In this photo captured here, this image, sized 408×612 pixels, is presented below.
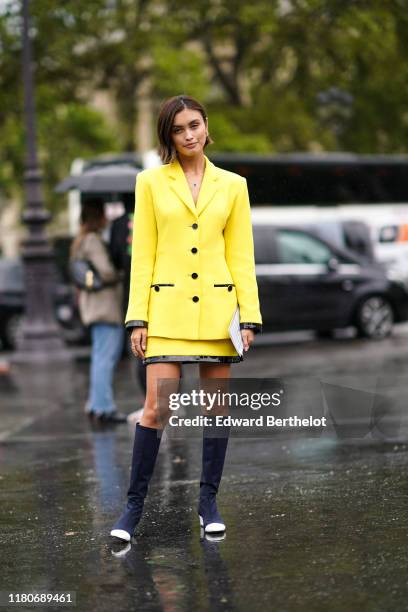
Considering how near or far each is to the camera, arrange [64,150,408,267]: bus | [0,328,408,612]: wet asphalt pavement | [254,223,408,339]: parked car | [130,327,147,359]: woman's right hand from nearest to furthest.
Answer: [0,328,408,612]: wet asphalt pavement, [130,327,147,359]: woman's right hand, [254,223,408,339]: parked car, [64,150,408,267]: bus

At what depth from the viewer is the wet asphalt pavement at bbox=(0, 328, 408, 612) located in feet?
14.7

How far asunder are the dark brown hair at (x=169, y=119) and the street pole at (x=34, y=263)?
13.1m

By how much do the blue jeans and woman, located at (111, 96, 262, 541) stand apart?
501 cm

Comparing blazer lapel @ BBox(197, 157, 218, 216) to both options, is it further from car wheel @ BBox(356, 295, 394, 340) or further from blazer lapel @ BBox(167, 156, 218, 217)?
car wheel @ BBox(356, 295, 394, 340)

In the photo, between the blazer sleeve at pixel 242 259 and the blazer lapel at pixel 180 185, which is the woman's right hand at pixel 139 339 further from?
the blazer lapel at pixel 180 185

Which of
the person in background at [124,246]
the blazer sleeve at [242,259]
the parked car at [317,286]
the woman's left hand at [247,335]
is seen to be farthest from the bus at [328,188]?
the woman's left hand at [247,335]

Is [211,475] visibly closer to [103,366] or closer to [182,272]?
[182,272]

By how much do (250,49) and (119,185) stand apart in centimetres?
2330

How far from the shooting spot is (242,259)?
17.5 feet

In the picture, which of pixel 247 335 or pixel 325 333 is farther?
pixel 325 333

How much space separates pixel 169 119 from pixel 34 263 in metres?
13.7

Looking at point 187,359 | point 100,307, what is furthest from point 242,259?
point 100,307

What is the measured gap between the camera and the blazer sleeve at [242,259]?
209 inches

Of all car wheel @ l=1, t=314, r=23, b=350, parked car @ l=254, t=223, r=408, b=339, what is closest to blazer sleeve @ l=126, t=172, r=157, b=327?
parked car @ l=254, t=223, r=408, b=339
